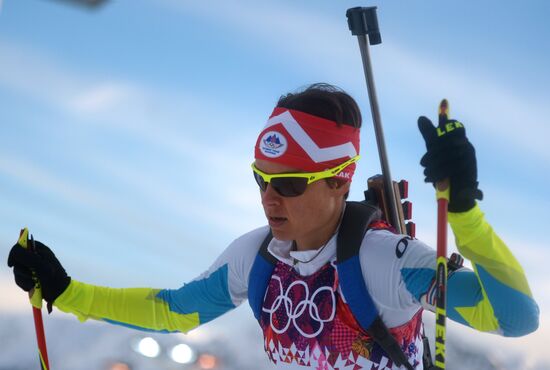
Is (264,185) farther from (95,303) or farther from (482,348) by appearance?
(482,348)

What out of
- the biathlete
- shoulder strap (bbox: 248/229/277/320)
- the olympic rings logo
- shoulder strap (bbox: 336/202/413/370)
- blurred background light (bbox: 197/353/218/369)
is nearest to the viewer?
the biathlete

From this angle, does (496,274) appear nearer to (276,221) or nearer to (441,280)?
(441,280)

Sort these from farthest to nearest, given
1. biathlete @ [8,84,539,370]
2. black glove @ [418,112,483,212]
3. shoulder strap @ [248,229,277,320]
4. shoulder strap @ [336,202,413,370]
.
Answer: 1. shoulder strap @ [248,229,277,320]
2. shoulder strap @ [336,202,413,370]
3. biathlete @ [8,84,539,370]
4. black glove @ [418,112,483,212]

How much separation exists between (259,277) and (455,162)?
137 centimetres

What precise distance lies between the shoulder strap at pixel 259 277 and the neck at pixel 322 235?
A: 204 mm

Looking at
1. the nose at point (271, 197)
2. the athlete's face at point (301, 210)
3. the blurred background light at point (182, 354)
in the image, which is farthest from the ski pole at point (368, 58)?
the blurred background light at point (182, 354)

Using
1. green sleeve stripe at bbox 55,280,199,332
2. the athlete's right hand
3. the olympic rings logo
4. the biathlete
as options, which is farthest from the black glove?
the athlete's right hand

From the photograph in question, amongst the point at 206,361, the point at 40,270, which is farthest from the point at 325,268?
the point at 206,361

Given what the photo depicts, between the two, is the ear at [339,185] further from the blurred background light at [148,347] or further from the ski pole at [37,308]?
the blurred background light at [148,347]

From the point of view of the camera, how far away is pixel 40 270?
397 centimetres

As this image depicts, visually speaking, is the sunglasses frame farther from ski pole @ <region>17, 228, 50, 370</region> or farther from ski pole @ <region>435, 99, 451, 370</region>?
ski pole @ <region>17, 228, 50, 370</region>

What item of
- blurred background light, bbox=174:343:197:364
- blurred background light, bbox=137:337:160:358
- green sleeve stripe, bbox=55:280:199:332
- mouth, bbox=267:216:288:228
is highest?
mouth, bbox=267:216:288:228

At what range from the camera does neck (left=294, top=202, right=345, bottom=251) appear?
3584 mm

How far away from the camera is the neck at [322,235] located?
3.58m
